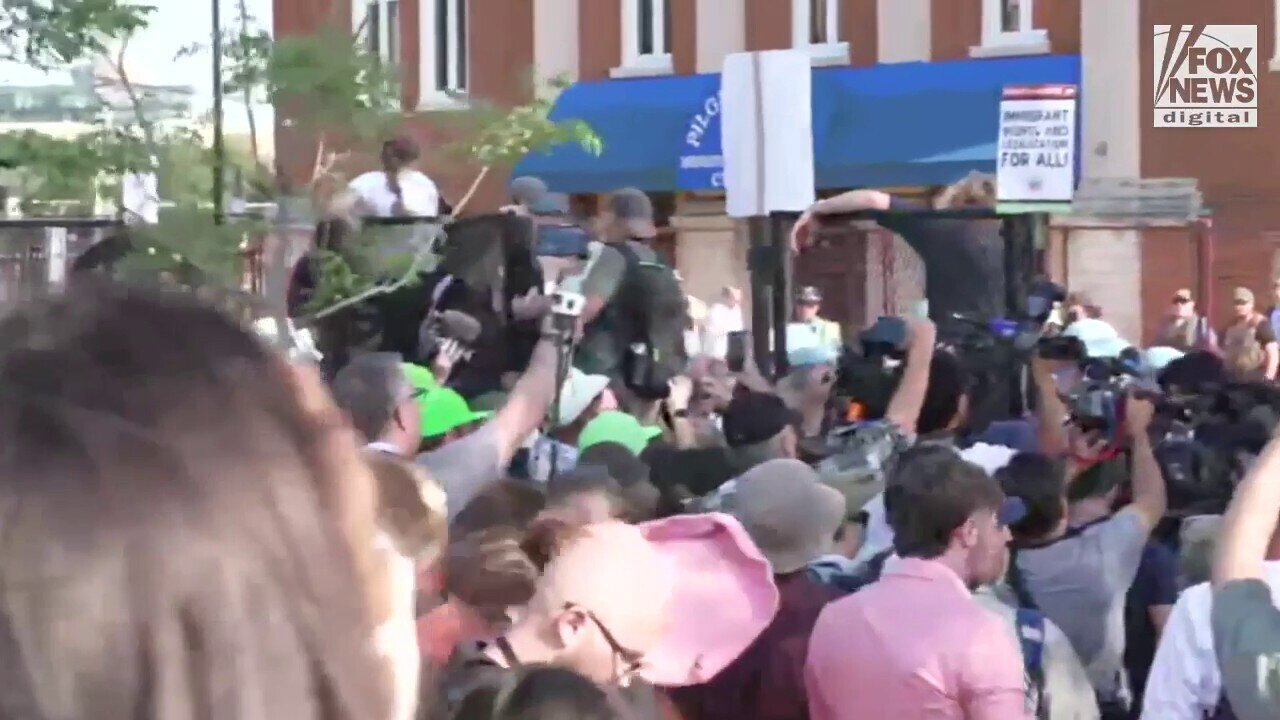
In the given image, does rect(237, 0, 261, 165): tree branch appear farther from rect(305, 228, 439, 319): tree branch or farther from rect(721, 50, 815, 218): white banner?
rect(721, 50, 815, 218): white banner

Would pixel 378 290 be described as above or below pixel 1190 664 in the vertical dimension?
above

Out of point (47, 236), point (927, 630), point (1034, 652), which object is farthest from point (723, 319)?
point (927, 630)

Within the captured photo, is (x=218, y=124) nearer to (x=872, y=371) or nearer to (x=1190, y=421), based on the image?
(x=872, y=371)

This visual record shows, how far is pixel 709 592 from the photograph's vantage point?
3.41m

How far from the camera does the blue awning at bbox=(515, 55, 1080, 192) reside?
856 inches

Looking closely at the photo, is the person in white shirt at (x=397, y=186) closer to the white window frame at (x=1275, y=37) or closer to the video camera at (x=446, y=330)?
the video camera at (x=446, y=330)

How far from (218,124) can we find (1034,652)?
371 cm

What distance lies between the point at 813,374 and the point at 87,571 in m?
6.18

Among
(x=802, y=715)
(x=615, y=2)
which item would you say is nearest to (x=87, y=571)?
(x=802, y=715)

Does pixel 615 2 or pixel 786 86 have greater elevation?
pixel 615 2

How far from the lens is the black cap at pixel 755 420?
235 inches

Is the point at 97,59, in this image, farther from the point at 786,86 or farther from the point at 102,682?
the point at 102,682

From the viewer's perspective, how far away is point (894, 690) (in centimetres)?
426

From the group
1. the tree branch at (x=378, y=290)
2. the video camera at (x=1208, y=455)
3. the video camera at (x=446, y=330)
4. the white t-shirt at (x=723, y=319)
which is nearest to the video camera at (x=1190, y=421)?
the video camera at (x=1208, y=455)
